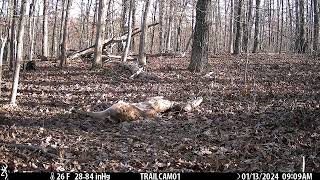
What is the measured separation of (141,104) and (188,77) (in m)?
5.52

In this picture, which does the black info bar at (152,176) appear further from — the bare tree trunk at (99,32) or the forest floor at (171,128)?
the bare tree trunk at (99,32)

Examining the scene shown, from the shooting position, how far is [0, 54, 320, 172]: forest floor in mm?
6758

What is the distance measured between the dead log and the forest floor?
208 millimetres

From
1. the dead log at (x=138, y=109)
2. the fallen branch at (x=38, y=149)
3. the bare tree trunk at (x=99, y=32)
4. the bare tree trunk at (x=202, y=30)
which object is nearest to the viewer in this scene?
the fallen branch at (x=38, y=149)

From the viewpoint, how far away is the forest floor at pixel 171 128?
6.76 m

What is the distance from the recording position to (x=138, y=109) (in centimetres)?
998

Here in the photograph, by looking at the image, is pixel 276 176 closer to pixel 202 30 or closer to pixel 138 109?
pixel 138 109

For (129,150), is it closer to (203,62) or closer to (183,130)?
(183,130)

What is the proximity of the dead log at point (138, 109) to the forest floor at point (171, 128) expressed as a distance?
0.21m

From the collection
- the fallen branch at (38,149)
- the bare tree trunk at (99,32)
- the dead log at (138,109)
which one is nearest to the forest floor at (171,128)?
the fallen branch at (38,149)

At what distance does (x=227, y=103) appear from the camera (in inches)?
440

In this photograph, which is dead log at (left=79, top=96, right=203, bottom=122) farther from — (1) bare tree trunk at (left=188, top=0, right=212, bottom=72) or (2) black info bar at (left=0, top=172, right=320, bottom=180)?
(1) bare tree trunk at (left=188, top=0, right=212, bottom=72)

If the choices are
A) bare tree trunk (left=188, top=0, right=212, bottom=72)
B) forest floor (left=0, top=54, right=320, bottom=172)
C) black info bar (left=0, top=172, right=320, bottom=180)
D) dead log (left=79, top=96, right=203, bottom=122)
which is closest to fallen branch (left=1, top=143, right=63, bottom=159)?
forest floor (left=0, top=54, right=320, bottom=172)
